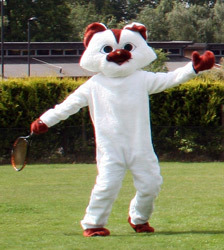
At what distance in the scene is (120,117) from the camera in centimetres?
734

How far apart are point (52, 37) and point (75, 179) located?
145 ft

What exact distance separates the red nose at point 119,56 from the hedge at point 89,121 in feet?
36.7

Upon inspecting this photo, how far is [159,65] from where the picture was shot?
35469mm

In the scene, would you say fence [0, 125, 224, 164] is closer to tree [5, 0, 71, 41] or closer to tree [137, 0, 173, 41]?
tree [5, 0, 71, 41]

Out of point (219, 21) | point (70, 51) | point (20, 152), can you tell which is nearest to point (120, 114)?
point (20, 152)

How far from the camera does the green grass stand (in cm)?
689

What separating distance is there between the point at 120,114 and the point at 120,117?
33 millimetres

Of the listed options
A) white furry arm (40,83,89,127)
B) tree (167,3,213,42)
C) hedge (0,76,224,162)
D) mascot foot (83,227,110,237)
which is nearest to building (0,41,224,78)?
tree (167,3,213,42)

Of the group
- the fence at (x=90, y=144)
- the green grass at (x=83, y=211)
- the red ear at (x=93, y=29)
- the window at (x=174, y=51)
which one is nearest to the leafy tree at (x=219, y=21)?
the window at (x=174, y=51)

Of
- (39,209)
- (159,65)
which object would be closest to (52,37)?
(159,65)

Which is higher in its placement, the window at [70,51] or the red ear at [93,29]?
the red ear at [93,29]

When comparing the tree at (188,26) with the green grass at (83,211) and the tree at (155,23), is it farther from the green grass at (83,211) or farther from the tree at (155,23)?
the green grass at (83,211)

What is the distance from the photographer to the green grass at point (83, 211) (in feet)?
22.6

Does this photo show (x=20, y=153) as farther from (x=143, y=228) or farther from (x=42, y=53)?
(x=42, y=53)
